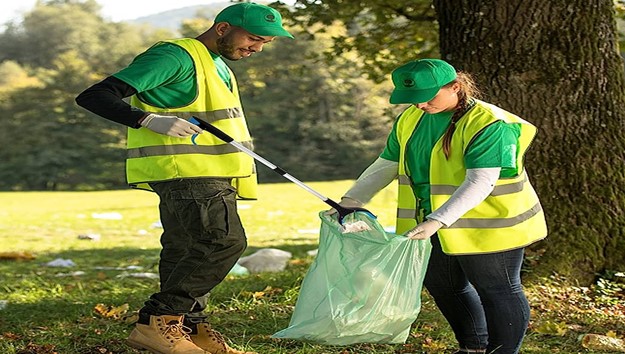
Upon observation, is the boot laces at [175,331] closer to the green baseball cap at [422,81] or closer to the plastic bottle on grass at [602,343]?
the green baseball cap at [422,81]

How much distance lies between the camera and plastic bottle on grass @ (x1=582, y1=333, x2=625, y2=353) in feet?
14.6

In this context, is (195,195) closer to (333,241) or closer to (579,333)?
(333,241)

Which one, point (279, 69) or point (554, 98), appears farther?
point (279, 69)

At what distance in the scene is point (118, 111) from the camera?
3488mm

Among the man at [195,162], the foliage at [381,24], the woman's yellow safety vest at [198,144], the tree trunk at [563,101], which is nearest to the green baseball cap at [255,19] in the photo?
the man at [195,162]

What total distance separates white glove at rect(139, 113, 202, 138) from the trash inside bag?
31.2 inches

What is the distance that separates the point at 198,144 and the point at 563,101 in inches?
109

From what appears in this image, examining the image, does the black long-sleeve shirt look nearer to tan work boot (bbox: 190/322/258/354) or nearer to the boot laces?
the boot laces

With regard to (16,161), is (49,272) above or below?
above

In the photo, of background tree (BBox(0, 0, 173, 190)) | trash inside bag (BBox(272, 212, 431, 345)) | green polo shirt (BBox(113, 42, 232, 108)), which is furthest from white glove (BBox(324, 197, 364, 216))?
background tree (BBox(0, 0, 173, 190))

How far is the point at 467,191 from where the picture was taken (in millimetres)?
3428

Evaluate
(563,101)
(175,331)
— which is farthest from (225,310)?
(563,101)

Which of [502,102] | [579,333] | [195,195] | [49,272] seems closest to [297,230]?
[49,272]

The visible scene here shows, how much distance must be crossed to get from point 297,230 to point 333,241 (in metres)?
9.42
